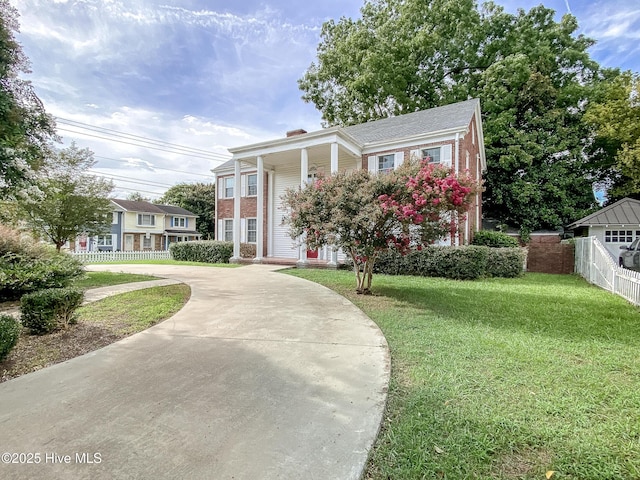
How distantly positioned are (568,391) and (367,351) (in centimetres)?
207

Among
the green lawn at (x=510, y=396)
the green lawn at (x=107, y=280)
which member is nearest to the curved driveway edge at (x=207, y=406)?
the green lawn at (x=510, y=396)

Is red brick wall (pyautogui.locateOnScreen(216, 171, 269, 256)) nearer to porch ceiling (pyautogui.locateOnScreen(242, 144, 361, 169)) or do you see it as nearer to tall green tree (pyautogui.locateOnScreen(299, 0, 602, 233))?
porch ceiling (pyautogui.locateOnScreen(242, 144, 361, 169))

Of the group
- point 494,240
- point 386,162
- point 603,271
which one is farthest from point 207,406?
point 494,240

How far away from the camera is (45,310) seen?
4.82m

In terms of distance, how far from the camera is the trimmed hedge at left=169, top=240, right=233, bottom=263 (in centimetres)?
1759

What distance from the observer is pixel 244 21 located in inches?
451

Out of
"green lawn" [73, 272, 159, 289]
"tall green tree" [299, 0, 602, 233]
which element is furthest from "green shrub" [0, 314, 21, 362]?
"tall green tree" [299, 0, 602, 233]

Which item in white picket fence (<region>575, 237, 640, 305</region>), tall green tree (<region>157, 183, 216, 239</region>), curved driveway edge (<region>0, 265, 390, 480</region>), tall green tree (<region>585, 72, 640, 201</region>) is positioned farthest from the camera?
tall green tree (<region>157, 183, 216, 239</region>)

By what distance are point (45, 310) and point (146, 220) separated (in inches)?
1337

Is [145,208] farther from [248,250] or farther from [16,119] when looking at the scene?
[16,119]

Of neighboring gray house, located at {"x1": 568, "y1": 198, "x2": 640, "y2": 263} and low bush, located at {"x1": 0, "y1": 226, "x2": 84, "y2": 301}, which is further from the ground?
neighboring gray house, located at {"x1": 568, "y1": 198, "x2": 640, "y2": 263}

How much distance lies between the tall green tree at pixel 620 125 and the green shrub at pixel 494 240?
875 cm

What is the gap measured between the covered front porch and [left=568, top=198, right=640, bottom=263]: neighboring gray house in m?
11.8

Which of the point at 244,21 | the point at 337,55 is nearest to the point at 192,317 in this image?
the point at 244,21
